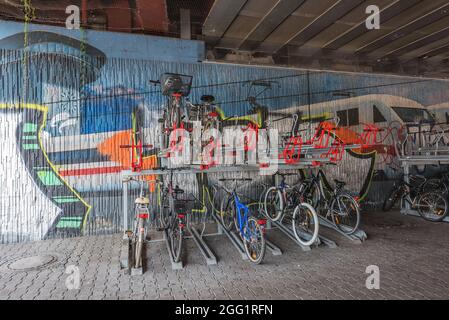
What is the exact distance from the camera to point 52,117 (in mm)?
5383

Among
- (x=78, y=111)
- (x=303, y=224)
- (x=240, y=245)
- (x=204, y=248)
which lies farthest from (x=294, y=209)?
(x=78, y=111)

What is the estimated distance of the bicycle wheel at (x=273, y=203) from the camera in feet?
17.5

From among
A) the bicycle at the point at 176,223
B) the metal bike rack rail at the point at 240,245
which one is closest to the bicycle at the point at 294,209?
the metal bike rack rail at the point at 240,245

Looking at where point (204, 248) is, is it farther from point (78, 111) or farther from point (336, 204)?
point (78, 111)

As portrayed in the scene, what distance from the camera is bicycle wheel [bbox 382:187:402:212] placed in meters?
7.10

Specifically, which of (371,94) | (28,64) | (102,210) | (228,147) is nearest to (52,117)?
(28,64)

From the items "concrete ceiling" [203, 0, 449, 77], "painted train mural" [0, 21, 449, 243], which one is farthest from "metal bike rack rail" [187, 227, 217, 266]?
"concrete ceiling" [203, 0, 449, 77]

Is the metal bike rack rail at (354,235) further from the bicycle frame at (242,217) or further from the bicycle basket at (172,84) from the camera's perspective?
the bicycle basket at (172,84)

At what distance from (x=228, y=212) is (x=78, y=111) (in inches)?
126

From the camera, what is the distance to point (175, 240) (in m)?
4.05

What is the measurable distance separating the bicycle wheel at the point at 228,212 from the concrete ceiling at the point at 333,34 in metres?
3.21

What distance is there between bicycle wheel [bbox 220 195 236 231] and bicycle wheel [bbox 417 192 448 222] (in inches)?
164
